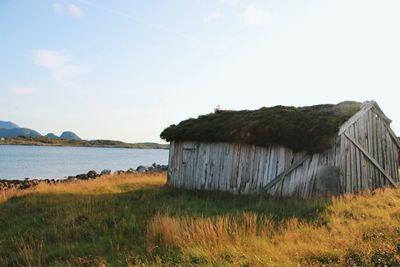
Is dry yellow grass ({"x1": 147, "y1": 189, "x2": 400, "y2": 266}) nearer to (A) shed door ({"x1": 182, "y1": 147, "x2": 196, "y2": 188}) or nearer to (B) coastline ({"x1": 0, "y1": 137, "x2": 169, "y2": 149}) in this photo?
(A) shed door ({"x1": 182, "y1": 147, "x2": 196, "y2": 188})

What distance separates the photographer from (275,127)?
15789 mm

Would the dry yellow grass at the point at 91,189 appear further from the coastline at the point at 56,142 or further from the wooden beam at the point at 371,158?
the coastline at the point at 56,142

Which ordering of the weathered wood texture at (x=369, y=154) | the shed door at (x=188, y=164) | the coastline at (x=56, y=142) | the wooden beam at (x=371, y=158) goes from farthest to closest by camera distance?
1. the coastline at (x=56, y=142)
2. the shed door at (x=188, y=164)
3. the wooden beam at (x=371, y=158)
4. the weathered wood texture at (x=369, y=154)

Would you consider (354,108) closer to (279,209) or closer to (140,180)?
(279,209)

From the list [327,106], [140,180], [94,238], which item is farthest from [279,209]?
[140,180]

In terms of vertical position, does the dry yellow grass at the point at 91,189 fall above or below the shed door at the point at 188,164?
below

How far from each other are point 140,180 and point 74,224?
12.3m

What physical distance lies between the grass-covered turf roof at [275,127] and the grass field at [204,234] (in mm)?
2463

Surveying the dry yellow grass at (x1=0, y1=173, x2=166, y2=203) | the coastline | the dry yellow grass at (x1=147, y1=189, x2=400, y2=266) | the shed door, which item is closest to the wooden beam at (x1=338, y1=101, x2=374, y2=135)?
the dry yellow grass at (x1=147, y1=189, x2=400, y2=266)

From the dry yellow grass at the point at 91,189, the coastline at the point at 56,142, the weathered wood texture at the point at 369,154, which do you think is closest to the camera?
the weathered wood texture at the point at 369,154

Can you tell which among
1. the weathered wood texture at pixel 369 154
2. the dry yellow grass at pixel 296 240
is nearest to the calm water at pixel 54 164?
the weathered wood texture at pixel 369 154

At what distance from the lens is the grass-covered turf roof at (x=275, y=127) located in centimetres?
1455

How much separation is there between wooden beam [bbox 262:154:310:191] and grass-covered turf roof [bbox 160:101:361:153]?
415mm

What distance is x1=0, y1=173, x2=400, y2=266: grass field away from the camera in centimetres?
679
